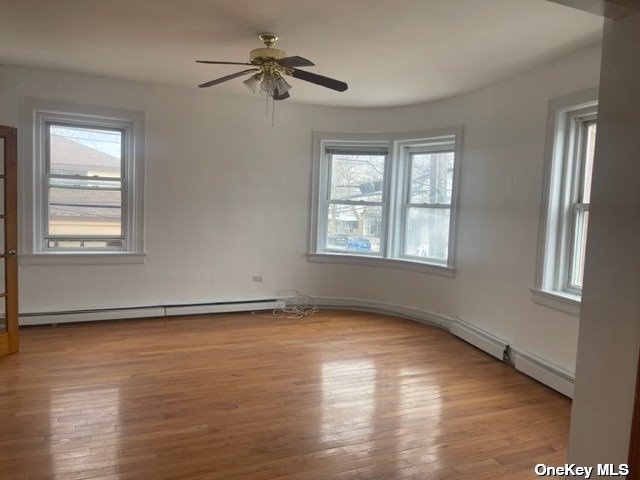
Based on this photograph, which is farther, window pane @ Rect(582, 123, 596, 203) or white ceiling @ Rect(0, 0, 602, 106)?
window pane @ Rect(582, 123, 596, 203)

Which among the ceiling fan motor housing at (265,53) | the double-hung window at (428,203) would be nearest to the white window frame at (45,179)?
the ceiling fan motor housing at (265,53)

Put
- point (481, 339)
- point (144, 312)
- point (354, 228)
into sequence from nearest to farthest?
point (481, 339)
point (144, 312)
point (354, 228)

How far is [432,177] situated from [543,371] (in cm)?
244

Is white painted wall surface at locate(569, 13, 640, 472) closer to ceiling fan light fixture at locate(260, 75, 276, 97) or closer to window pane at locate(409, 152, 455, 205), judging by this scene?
ceiling fan light fixture at locate(260, 75, 276, 97)

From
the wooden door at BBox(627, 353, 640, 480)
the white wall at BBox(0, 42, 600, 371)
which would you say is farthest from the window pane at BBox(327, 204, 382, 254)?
the wooden door at BBox(627, 353, 640, 480)

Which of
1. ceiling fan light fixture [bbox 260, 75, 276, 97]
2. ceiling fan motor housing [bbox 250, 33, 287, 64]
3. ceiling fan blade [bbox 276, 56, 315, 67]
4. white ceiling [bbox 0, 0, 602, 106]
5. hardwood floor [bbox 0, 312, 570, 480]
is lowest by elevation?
hardwood floor [bbox 0, 312, 570, 480]

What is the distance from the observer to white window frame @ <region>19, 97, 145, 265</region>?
14.0ft

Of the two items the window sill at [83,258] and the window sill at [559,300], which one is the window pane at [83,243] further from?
A: the window sill at [559,300]

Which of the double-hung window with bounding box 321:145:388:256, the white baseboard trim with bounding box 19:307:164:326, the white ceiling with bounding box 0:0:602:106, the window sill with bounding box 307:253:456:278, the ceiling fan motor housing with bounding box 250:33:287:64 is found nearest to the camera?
the white ceiling with bounding box 0:0:602:106

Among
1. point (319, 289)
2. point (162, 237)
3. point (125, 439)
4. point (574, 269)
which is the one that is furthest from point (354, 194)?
point (125, 439)

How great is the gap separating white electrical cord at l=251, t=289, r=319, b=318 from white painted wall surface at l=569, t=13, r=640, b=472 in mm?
3695

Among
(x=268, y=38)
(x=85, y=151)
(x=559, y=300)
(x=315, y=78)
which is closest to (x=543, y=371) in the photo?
(x=559, y=300)

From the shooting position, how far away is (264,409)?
9.27 feet

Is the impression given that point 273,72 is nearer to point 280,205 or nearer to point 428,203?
point 280,205
